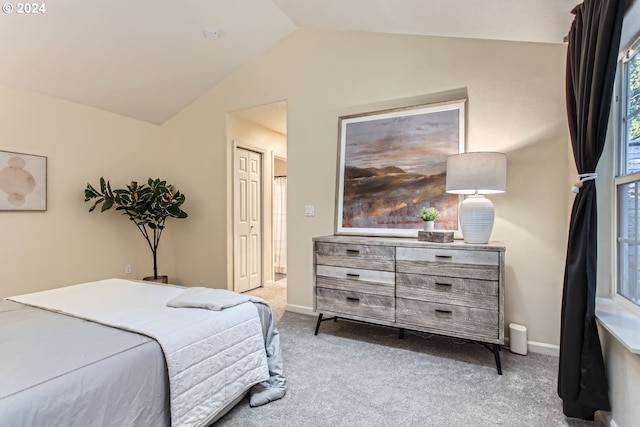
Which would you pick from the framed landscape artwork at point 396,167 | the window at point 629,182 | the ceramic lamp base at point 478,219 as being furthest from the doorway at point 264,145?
the window at point 629,182

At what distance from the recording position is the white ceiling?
6.86 feet

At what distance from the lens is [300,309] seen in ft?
11.6

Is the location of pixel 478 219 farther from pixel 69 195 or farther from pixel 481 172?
pixel 69 195

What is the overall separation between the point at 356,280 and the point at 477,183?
46.2 inches

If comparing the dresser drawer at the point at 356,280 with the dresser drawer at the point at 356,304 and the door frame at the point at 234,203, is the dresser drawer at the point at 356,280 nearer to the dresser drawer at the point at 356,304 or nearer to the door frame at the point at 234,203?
the dresser drawer at the point at 356,304

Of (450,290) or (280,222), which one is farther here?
(280,222)

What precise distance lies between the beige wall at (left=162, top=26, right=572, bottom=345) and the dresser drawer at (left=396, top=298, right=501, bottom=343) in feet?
1.91

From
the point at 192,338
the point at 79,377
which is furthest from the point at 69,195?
the point at 79,377

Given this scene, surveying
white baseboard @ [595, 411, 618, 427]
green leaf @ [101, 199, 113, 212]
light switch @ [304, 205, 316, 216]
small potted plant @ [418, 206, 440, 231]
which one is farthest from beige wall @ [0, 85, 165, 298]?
white baseboard @ [595, 411, 618, 427]

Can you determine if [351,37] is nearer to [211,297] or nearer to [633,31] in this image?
[633,31]

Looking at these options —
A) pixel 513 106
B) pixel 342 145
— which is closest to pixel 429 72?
pixel 513 106

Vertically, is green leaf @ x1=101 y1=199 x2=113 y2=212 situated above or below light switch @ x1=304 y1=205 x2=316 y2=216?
above

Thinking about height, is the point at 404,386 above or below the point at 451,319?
below

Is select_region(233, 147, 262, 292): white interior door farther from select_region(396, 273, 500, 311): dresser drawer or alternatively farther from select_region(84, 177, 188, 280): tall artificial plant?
select_region(396, 273, 500, 311): dresser drawer
